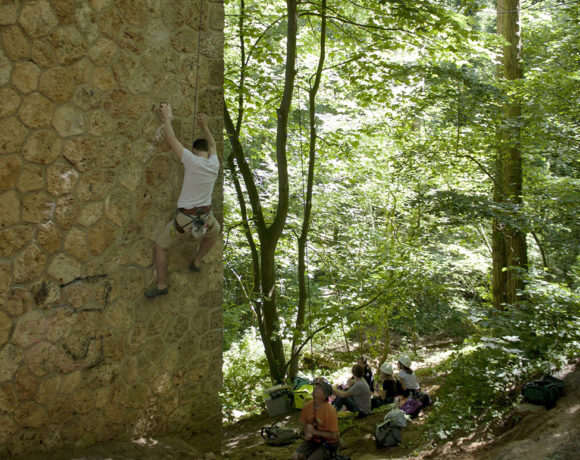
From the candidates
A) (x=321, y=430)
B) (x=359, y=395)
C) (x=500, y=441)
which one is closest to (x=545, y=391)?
(x=500, y=441)

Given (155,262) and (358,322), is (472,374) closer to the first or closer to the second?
(358,322)

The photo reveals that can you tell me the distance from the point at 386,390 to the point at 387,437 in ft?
6.28

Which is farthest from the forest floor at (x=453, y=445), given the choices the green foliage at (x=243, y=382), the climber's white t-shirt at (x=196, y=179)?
the climber's white t-shirt at (x=196, y=179)

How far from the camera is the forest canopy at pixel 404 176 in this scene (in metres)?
6.29

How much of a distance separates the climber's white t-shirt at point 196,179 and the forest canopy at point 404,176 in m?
3.35

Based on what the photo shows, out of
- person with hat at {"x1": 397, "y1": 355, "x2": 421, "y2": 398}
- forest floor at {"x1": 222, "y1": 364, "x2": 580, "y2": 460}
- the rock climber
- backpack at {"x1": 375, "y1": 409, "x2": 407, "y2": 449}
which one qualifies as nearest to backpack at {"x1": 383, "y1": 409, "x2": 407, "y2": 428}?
backpack at {"x1": 375, "y1": 409, "x2": 407, "y2": 449}

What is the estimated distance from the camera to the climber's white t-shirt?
4.11 meters

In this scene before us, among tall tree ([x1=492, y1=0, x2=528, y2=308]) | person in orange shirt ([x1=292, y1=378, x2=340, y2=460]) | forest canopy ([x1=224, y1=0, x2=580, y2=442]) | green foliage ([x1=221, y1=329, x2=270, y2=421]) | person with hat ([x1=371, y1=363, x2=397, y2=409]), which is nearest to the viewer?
person in orange shirt ([x1=292, y1=378, x2=340, y2=460])

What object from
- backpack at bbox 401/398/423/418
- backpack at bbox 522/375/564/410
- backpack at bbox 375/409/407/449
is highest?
backpack at bbox 522/375/564/410

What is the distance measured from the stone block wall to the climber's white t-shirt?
11.4 inches

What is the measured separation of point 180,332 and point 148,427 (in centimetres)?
85

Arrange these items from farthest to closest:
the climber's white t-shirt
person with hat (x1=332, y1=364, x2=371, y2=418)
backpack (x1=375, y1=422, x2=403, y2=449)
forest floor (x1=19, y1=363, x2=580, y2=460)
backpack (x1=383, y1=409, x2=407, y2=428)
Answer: person with hat (x1=332, y1=364, x2=371, y2=418) < backpack (x1=383, y1=409, x2=407, y2=428) < backpack (x1=375, y1=422, x2=403, y2=449) < the climber's white t-shirt < forest floor (x1=19, y1=363, x2=580, y2=460)

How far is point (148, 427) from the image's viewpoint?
427 centimetres

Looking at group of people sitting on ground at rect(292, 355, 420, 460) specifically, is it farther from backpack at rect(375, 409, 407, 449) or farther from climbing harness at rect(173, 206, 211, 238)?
climbing harness at rect(173, 206, 211, 238)
